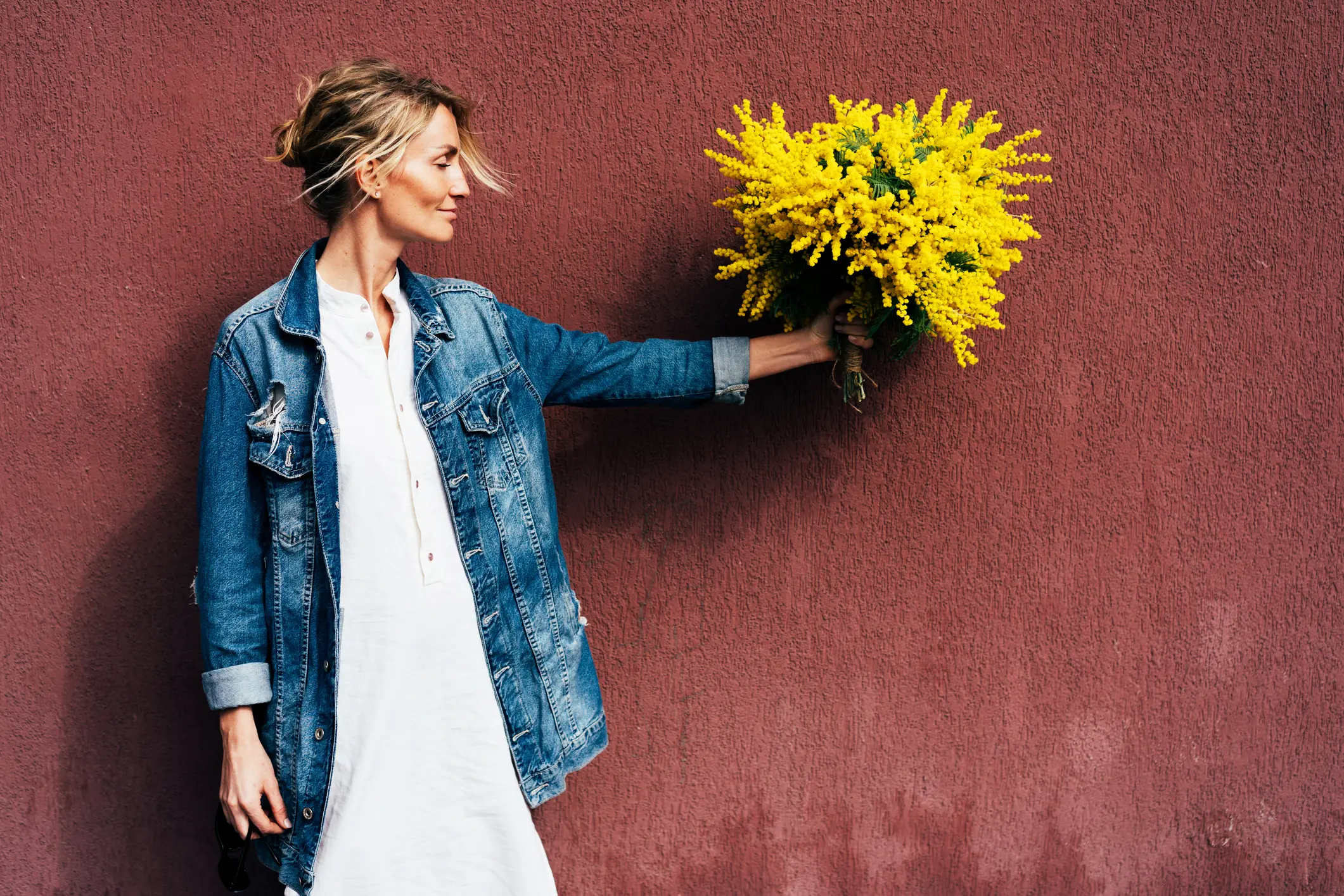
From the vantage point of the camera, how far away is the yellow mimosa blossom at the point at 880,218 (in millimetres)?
1752

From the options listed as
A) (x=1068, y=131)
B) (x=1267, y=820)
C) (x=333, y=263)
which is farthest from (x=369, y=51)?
(x=1267, y=820)

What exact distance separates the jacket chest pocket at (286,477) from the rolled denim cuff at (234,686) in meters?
0.24

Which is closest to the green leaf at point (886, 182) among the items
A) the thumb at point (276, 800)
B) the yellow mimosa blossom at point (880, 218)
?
the yellow mimosa blossom at point (880, 218)

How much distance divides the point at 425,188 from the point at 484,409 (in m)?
0.43

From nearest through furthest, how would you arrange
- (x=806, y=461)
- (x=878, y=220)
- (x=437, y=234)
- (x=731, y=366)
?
1. (x=878, y=220)
2. (x=437, y=234)
3. (x=731, y=366)
4. (x=806, y=461)

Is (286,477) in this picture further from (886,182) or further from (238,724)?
(886,182)

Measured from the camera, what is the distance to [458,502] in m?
1.84

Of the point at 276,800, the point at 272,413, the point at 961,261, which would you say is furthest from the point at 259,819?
the point at 961,261

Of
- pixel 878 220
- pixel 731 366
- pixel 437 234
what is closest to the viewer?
pixel 878 220

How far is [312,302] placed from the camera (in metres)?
1.83

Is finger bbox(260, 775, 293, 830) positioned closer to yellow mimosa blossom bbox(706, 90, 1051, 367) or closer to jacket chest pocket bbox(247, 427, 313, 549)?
jacket chest pocket bbox(247, 427, 313, 549)

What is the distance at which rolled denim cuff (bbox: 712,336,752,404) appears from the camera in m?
2.01

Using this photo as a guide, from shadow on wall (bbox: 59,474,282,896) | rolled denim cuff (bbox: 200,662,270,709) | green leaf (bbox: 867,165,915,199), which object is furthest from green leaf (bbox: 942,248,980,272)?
shadow on wall (bbox: 59,474,282,896)

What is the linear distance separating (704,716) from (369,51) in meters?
1.80
